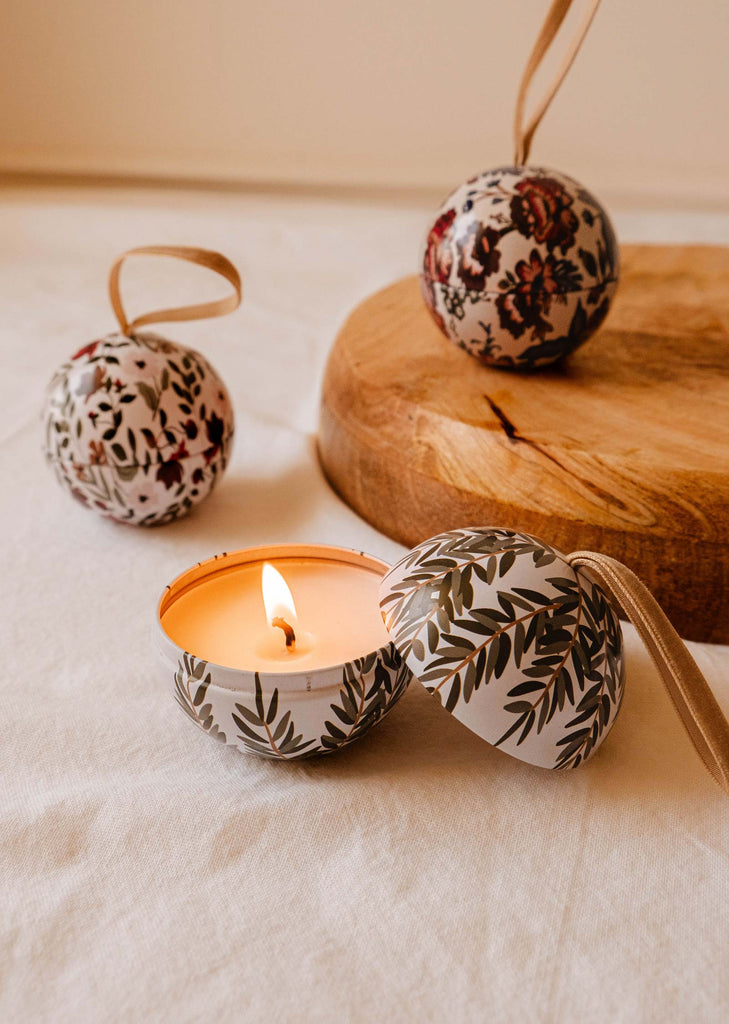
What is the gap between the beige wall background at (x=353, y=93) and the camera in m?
1.36

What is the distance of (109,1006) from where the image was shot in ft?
1.14

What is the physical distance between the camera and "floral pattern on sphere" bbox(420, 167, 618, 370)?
0.61m

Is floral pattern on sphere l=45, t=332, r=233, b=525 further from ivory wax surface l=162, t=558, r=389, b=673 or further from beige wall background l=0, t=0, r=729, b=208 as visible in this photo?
beige wall background l=0, t=0, r=729, b=208

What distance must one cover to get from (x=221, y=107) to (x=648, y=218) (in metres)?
0.61

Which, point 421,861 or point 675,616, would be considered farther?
point 675,616

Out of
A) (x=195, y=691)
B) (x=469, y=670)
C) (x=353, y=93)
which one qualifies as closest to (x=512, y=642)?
(x=469, y=670)

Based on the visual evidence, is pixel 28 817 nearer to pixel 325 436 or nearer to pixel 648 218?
pixel 325 436

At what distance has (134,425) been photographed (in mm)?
583

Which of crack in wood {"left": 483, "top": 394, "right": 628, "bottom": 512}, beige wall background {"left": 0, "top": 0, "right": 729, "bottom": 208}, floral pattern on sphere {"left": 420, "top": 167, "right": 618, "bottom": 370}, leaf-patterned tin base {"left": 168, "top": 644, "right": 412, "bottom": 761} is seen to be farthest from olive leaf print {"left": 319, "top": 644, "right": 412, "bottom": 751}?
beige wall background {"left": 0, "top": 0, "right": 729, "bottom": 208}

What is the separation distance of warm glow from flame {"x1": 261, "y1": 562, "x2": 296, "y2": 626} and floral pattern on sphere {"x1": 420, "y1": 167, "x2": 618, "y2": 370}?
251 mm

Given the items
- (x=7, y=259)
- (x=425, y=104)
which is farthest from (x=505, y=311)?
(x=425, y=104)

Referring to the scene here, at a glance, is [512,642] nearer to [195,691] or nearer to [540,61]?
[195,691]

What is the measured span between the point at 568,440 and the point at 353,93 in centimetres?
101

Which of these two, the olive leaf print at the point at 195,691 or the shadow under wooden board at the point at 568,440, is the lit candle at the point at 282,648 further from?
the shadow under wooden board at the point at 568,440
